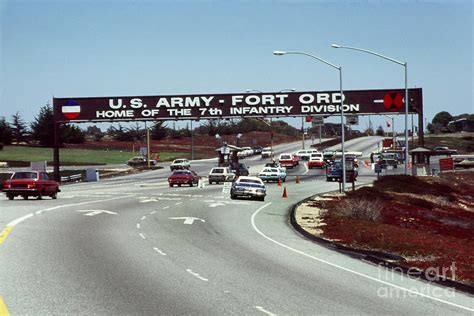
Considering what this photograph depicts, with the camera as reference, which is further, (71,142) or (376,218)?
(71,142)

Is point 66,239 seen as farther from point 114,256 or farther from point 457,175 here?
point 457,175

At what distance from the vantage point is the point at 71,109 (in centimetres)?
7244

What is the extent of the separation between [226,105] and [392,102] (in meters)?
17.2

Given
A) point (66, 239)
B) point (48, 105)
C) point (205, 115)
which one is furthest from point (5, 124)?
point (66, 239)

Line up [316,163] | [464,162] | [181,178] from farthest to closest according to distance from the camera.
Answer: [316,163]
[464,162]
[181,178]

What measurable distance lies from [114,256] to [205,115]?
5535 cm

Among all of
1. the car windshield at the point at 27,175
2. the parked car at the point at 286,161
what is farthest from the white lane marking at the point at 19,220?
the parked car at the point at 286,161

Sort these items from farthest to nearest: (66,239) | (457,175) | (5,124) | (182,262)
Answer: (5,124) → (457,175) → (66,239) → (182,262)

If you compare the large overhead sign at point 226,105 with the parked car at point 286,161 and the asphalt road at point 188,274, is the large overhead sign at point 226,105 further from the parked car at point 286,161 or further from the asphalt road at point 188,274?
the asphalt road at point 188,274

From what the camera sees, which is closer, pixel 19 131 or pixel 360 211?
pixel 360 211

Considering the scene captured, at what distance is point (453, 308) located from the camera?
12242 millimetres

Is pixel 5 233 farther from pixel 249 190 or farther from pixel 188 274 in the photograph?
pixel 249 190

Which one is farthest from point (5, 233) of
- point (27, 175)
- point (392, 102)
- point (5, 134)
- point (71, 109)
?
point (5, 134)

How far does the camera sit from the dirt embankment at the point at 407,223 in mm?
18469
